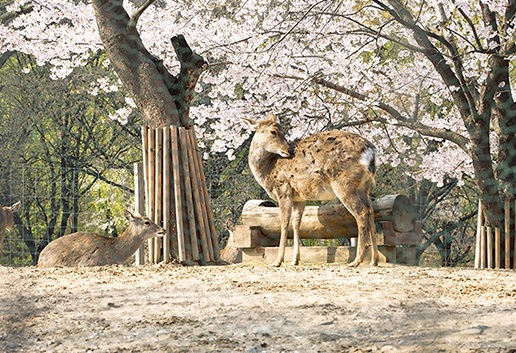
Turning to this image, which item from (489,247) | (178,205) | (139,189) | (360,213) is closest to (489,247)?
(489,247)

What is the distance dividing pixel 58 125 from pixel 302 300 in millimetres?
8769

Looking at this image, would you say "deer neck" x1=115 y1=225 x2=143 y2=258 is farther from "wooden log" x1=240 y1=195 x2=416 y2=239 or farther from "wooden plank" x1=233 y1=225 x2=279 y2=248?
"wooden log" x1=240 y1=195 x2=416 y2=239

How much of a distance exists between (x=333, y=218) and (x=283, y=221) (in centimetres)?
51

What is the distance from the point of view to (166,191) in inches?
278

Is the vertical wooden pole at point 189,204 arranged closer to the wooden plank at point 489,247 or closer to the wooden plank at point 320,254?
the wooden plank at point 320,254

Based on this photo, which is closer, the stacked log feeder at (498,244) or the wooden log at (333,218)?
the wooden log at (333,218)

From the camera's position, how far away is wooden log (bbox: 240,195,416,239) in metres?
6.93

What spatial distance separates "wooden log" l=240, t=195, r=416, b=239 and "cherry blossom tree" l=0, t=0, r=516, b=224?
3.25 ft

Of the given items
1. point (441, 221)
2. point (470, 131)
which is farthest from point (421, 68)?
point (441, 221)

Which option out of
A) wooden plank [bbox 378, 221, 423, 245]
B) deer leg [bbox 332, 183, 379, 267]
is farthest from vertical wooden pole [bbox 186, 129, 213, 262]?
wooden plank [bbox 378, 221, 423, 245]

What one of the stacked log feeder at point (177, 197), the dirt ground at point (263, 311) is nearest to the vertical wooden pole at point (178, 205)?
the stacked log feeder at point (177, 197)

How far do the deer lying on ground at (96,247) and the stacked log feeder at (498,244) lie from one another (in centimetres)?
273

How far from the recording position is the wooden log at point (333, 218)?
693cm

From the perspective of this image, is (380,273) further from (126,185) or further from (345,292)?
(126,185)
